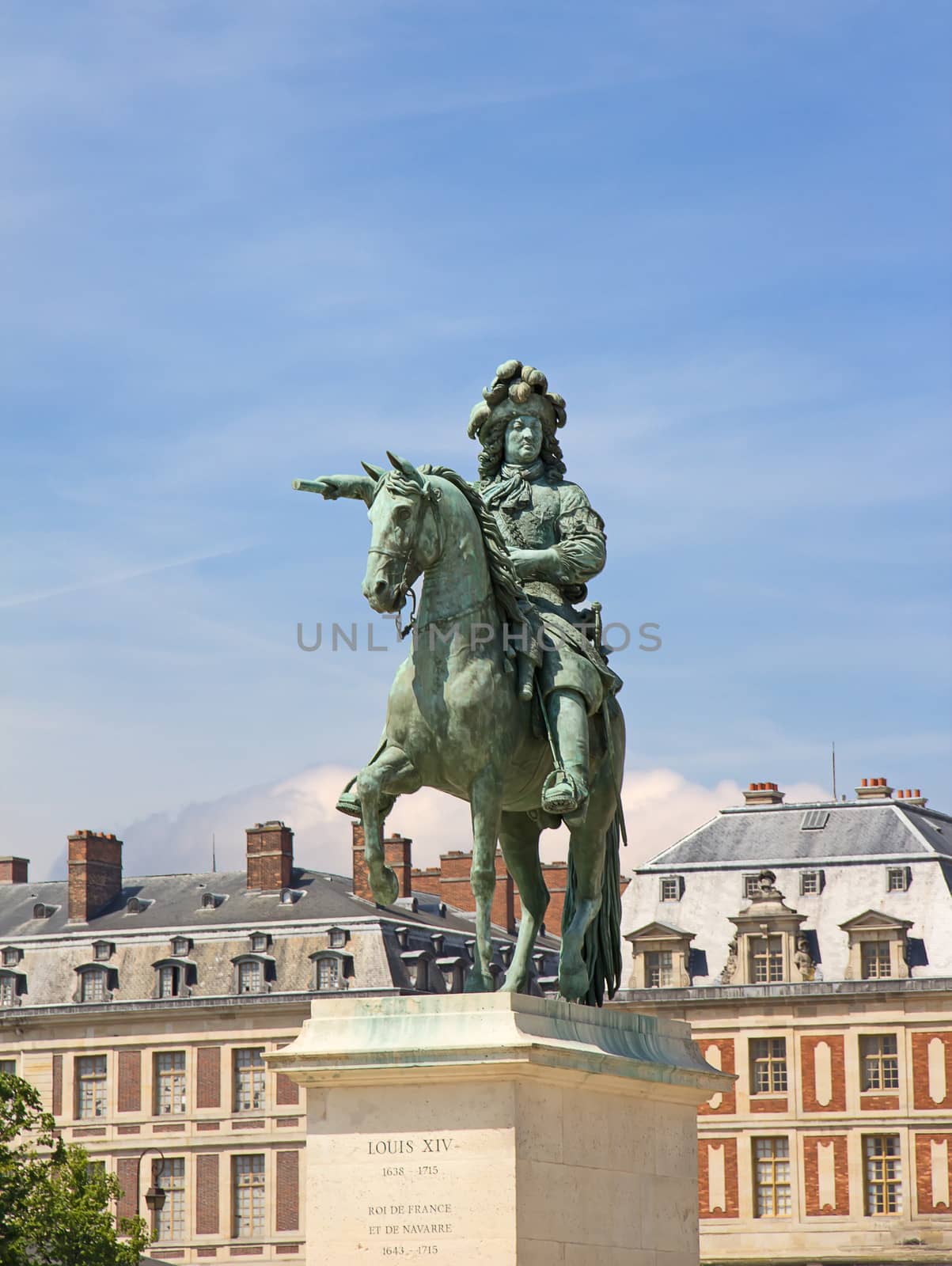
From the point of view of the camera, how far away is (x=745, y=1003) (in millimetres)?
70000

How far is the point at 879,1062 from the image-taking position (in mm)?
69375

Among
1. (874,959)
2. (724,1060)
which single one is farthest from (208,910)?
(874,959)

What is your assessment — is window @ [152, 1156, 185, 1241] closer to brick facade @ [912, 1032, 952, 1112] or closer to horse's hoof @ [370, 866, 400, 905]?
brick facade @ [912, 1032, 952, 1112]

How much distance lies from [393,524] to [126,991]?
5931 centimetres

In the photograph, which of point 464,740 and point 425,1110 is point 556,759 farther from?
point 425,1110

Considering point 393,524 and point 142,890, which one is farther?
point 142,890

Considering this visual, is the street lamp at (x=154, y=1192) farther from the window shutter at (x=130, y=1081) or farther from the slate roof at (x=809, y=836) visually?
the slate roof at (x=809, y=836)

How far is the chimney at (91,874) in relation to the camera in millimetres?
75562

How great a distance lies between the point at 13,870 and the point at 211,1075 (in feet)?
39.2

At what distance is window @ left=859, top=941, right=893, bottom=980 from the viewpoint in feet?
226

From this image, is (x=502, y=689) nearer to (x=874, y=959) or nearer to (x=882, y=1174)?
(x=874, y=959)

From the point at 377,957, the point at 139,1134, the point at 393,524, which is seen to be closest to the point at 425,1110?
the point at 393,524

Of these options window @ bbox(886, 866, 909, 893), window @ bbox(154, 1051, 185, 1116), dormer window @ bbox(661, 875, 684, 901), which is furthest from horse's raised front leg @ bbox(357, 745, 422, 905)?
window @ bbox(154, 1051, 185, 1116)

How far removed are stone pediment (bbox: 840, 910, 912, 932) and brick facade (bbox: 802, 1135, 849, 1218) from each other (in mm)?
5712
